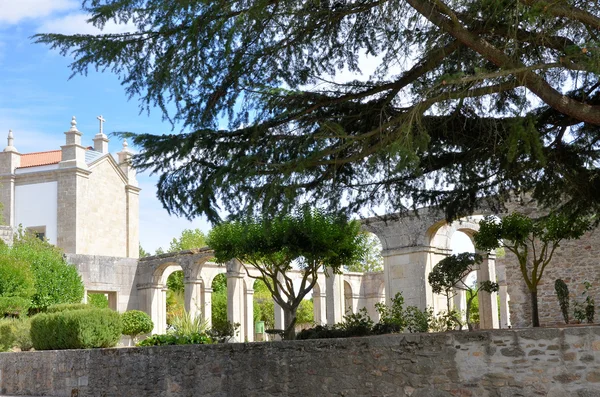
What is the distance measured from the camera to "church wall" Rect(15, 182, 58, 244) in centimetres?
3566

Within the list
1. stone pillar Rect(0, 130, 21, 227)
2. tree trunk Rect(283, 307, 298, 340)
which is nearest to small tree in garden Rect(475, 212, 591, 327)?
tree trunk Rect(283, 307, 298, 340)

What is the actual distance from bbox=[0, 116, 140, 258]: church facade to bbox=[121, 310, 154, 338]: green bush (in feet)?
44.6

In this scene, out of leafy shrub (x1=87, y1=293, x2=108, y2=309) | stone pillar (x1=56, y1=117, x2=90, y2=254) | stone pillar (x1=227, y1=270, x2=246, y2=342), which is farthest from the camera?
stone pillar (x1=56, y1=117, x2=90, y2=254)

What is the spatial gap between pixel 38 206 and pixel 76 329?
84.1ft

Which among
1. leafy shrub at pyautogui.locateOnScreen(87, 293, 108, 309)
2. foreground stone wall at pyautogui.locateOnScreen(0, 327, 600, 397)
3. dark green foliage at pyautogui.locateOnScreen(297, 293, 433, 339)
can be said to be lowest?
foreground stone wall at pyautogui.locateOnScreen(0, 327, 600, 397)

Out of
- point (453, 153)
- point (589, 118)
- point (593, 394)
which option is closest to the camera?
point (589, 118)

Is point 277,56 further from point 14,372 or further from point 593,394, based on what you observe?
point 14,372

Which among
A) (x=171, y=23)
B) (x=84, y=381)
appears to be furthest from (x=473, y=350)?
(x=84, y=381)

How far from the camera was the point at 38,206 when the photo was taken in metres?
36.6

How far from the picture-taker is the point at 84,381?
38.1 feet

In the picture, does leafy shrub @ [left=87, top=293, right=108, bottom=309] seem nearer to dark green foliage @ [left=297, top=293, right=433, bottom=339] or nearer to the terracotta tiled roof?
the terracotta tiled roof

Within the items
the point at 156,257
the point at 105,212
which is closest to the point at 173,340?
the point at 156,257

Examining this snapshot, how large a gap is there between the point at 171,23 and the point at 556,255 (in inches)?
403

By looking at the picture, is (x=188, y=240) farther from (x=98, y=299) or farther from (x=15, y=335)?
(x=15, y=335)
